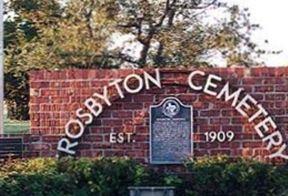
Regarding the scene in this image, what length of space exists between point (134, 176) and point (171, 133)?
35.8 inches

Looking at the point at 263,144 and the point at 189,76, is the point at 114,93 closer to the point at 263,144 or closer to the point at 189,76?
the point at 189,76

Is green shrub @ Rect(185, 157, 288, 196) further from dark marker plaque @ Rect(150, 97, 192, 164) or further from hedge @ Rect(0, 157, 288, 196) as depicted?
dark marker plaque @ Rect(150, 97, 192, 164)

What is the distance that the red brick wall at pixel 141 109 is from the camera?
39.9 feet

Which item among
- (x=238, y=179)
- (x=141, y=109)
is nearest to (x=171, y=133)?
(x=141, y=109)

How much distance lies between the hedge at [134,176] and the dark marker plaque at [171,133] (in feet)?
1.26

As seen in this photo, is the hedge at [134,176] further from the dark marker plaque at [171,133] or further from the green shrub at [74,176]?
the dark marker plaque at [171,133]

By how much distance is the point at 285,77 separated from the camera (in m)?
12.2

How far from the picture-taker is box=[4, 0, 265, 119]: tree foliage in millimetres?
14648

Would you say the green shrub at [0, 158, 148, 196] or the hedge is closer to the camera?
the green shrub at [0, 158, 148, 196]

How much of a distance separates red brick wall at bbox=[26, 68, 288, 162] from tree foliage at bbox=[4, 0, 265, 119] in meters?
2.29

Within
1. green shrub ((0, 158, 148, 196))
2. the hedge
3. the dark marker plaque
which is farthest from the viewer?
the dark marker plaque

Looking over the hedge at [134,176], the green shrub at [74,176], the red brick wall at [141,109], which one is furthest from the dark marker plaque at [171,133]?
the green shrub at [74,176]

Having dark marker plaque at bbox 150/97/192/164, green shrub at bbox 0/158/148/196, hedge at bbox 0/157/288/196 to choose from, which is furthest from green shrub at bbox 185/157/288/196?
green shrub at bbox 0/158/148/196

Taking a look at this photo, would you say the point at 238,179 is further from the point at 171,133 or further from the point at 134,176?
the point at 134,176
